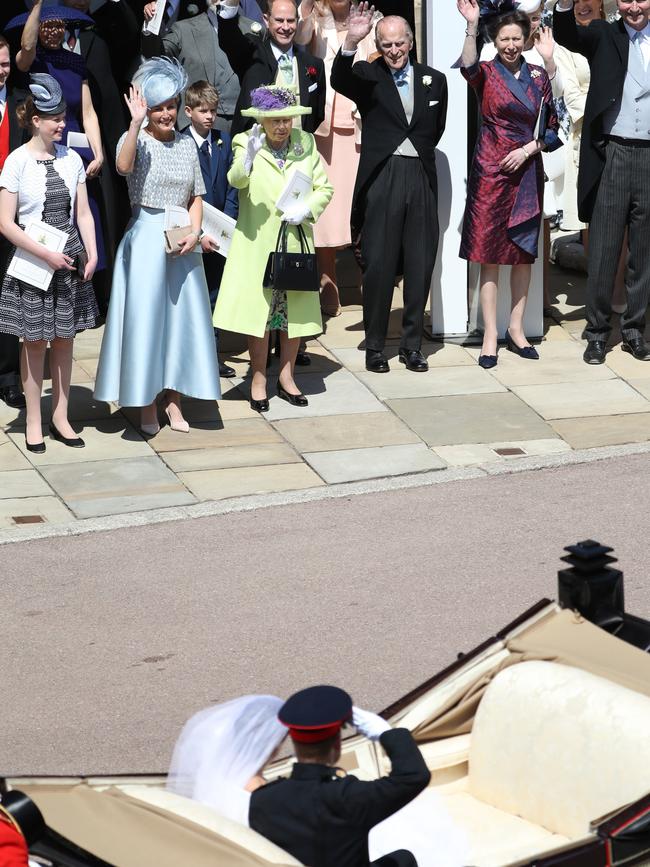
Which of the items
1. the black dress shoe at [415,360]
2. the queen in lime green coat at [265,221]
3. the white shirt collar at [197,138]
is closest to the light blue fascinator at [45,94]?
the queen in lime green coat at [265,221]

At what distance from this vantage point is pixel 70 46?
387 inches

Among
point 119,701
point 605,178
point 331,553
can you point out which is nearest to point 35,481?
point 331,553

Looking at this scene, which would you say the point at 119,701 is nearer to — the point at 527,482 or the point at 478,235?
the point at 527,482

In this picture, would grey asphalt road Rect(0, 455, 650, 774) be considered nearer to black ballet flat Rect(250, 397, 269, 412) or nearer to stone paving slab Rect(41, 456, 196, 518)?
stone paving slab Rect(41, 456, 196, 518)

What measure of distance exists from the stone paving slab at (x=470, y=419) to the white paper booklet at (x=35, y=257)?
2.34 m

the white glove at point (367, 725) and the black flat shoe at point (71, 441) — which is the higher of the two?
the white glove at point (367, 725)

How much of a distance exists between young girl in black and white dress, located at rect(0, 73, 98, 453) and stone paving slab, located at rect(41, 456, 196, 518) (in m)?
0.31

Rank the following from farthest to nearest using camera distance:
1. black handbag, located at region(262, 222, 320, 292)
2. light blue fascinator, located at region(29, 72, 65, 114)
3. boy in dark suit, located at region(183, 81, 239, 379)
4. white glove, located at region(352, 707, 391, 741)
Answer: boy in dark suit, located at region(183, 81, 239, 379), black handbag, located at region(262, 222, 320, 292), light blue fascinator, located at region(29, 72, 65, 114), white glove, located at region(352, 707, 391, 741)

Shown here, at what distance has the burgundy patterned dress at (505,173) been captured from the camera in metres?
9.78

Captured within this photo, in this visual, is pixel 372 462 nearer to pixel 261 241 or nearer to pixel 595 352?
pixel 261 241

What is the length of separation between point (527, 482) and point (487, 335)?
6.65 ft

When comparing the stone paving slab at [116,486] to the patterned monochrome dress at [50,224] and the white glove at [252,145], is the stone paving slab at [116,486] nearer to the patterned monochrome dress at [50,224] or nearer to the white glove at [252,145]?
the patterned monochrome dress at [50,224]

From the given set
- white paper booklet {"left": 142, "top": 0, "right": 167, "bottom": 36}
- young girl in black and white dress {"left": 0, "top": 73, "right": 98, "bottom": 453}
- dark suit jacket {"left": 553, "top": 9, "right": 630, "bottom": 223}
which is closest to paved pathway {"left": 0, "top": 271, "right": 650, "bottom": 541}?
young girl in black and white dress {"left": 0, "top": 73, "right": 98, "bottom": 453}

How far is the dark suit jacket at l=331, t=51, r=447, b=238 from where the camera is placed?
9.66 meters
